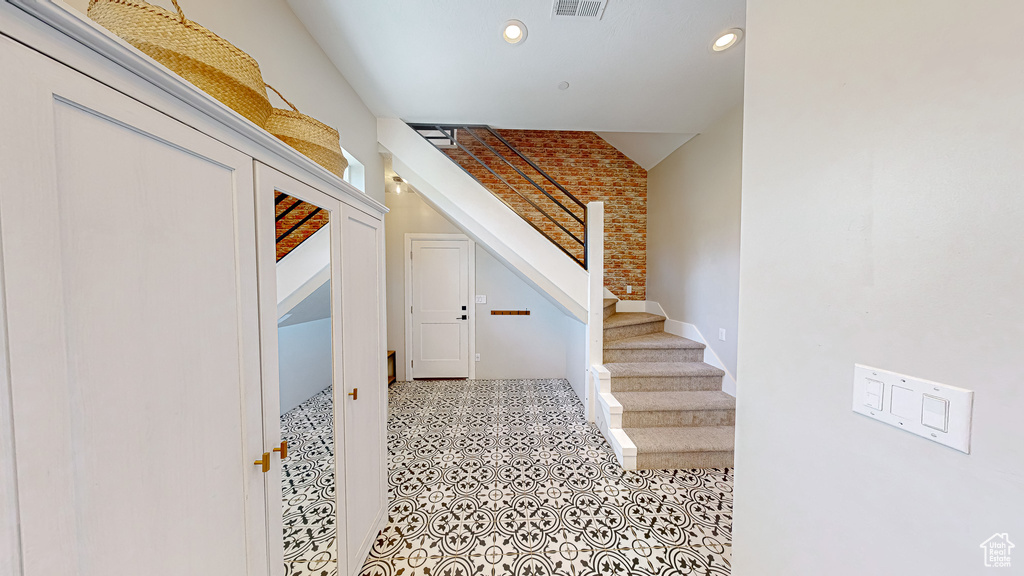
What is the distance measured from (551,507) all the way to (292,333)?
180 cm

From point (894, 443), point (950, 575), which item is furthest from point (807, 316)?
point (950, 575)

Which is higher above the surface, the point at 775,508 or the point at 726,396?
the point at 775,508

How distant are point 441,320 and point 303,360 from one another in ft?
10.5

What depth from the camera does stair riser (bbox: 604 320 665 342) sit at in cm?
334

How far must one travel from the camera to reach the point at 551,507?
1.93 metres

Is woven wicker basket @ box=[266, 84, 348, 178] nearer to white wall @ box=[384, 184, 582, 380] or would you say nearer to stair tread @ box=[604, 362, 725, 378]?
stair tread @ box=[604, 362, 725, 378]

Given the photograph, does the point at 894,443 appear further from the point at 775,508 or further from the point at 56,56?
the point at 56,56

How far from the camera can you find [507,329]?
14.0 ft

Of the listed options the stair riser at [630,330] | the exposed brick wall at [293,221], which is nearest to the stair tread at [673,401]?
the stair riser at [630,330]

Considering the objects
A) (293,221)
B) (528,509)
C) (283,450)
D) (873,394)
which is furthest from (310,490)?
(873,394)

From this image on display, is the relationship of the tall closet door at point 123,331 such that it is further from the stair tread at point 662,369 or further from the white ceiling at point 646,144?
the white ceiling at point 646,144

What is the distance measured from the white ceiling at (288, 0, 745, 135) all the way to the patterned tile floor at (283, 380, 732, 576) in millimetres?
2086

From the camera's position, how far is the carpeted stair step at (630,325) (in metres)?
3.34

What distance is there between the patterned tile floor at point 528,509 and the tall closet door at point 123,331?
1.06 ft
